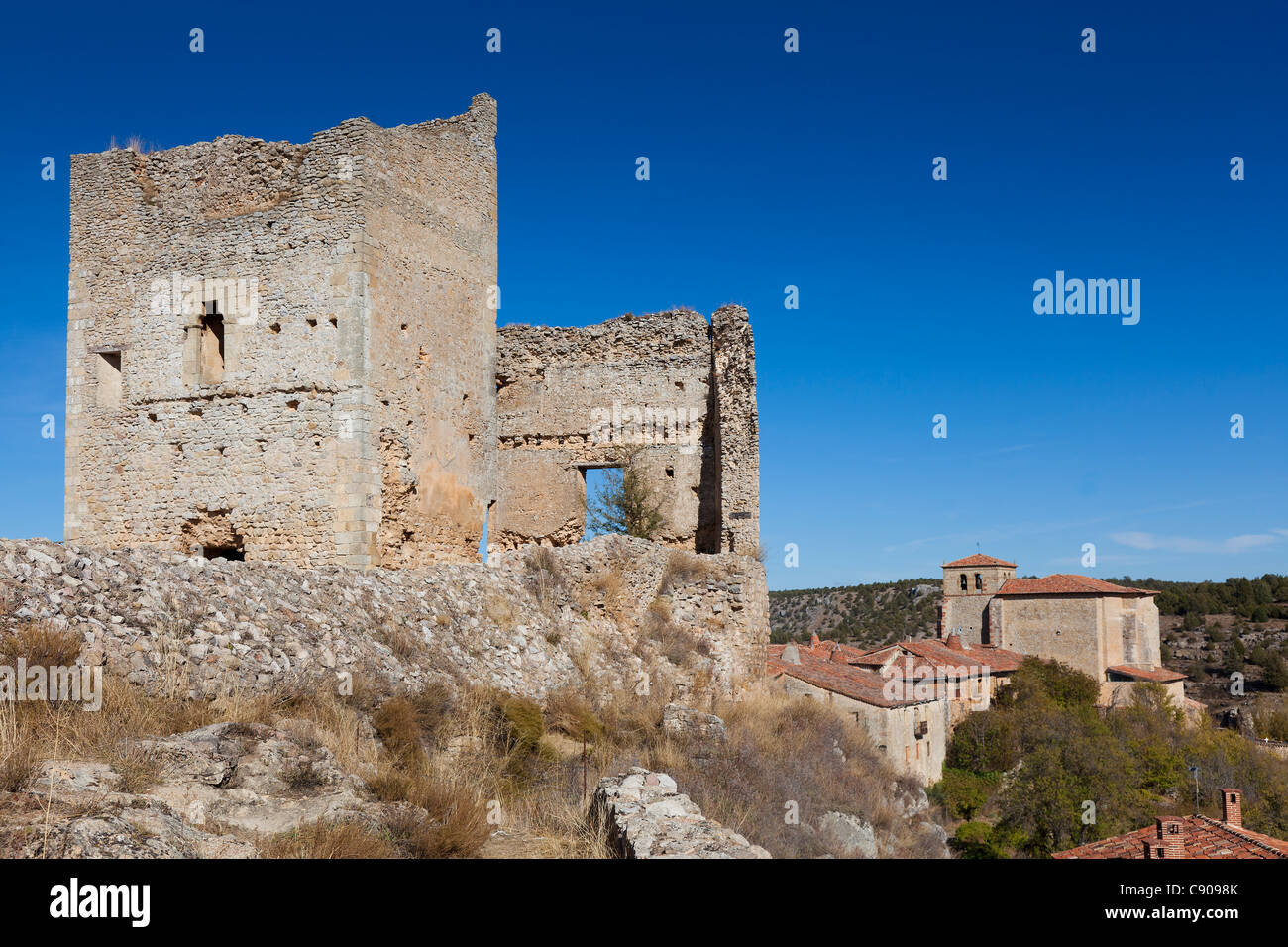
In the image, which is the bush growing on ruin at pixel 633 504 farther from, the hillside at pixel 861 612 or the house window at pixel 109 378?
the hillside at pixel 861 612

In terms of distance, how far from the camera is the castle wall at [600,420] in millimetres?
15875

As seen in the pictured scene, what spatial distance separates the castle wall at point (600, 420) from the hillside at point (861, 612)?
5225cm

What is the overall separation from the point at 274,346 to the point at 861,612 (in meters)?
69.9

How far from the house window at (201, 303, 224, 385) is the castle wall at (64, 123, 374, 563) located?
0.05 metres

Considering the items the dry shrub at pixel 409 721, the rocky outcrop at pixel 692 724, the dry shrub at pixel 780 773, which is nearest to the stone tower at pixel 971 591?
the dry shrub at pixel 780 773

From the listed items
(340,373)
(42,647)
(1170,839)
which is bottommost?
(1170,839)

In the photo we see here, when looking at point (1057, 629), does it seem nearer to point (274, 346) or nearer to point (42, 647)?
point (274, 346)

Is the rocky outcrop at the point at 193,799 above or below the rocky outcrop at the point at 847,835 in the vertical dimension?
above

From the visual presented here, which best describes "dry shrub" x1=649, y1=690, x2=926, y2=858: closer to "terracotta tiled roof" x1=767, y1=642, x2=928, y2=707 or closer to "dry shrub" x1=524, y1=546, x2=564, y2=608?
"dry shrub" x1=524, y1=546, x2=564, y2=608

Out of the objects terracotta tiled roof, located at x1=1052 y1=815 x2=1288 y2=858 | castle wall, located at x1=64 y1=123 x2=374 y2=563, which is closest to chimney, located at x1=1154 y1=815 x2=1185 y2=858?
terracotta tiled roof, located at x1=1052 y1=815 x2=1288 y2=858

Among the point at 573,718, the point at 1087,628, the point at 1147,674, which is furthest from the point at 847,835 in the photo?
the point at 1087,628

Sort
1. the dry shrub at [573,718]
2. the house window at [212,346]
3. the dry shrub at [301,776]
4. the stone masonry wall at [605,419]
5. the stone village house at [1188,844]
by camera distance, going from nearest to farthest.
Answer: the dry shrub at [301,776] < the dry shrub at [573,718] < the house window at [212,346] < the stone masonry wall at [605,419] < the stone village house at [1188,844]

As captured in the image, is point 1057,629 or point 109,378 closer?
point 109,378

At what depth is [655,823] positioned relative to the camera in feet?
16.6
